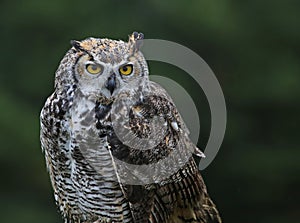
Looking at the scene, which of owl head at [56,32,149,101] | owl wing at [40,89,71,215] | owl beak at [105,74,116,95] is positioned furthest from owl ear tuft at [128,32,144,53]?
owl wing at [40,89,71,215]

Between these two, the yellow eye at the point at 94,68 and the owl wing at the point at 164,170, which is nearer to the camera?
the yellow eye at the point at 94,68

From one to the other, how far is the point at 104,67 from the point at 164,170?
2.30ft

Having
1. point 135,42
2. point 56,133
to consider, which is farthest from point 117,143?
point 135,42

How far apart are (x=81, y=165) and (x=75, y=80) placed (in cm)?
45

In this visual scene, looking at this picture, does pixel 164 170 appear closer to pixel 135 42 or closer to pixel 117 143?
pixel 117 143

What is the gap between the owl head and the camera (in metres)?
4.29

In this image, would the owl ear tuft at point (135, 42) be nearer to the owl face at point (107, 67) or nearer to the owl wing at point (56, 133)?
the owl face at point (107, 67)

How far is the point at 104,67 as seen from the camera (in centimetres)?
428

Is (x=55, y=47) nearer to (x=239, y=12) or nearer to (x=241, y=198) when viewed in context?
(x=239, y=12)

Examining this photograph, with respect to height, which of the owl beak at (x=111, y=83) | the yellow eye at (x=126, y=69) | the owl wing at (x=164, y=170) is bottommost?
the owl wing at (x=164, y=170)

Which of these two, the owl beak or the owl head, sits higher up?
the owl head

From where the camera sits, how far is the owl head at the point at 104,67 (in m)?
4.29

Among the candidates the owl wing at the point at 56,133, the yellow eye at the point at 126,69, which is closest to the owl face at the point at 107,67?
the yellow eye at the point at 126,69

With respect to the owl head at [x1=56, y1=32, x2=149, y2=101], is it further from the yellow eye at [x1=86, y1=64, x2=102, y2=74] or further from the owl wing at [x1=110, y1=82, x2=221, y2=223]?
the owl wing at [x1=110, y1=82, x2=221, y2=223]
